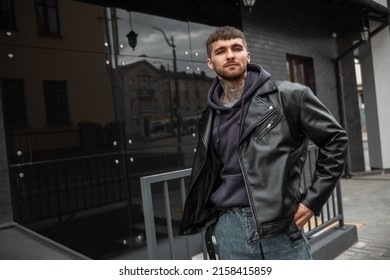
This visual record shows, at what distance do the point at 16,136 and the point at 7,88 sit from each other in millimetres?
426

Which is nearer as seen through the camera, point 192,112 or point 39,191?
point 39,191

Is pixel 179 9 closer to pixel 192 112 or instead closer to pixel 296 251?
pixel 192 112

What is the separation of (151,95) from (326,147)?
324cm

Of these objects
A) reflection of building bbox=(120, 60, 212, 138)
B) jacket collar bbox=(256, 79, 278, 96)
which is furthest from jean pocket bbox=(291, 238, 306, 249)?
reflection of building bbox=(120, 60, 212, 138)

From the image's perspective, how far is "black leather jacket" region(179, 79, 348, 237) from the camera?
64.9 inches

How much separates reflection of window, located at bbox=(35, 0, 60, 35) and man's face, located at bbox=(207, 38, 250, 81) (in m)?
2.55

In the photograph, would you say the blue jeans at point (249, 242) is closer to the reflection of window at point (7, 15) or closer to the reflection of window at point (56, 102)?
the reflection of window at point (56, 102)

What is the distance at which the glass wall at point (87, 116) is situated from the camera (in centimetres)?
361

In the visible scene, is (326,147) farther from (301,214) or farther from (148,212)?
(148,212)

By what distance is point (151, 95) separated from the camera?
471 cm

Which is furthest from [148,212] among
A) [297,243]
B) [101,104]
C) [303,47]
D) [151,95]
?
[303,47]

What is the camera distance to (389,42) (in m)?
4.02

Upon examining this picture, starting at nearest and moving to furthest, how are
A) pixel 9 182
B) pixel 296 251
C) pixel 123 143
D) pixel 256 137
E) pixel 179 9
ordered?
pixel 256 137 → pixel 296 251 → pixel 9 182 → pixel 123 143 → pixel 179 9
